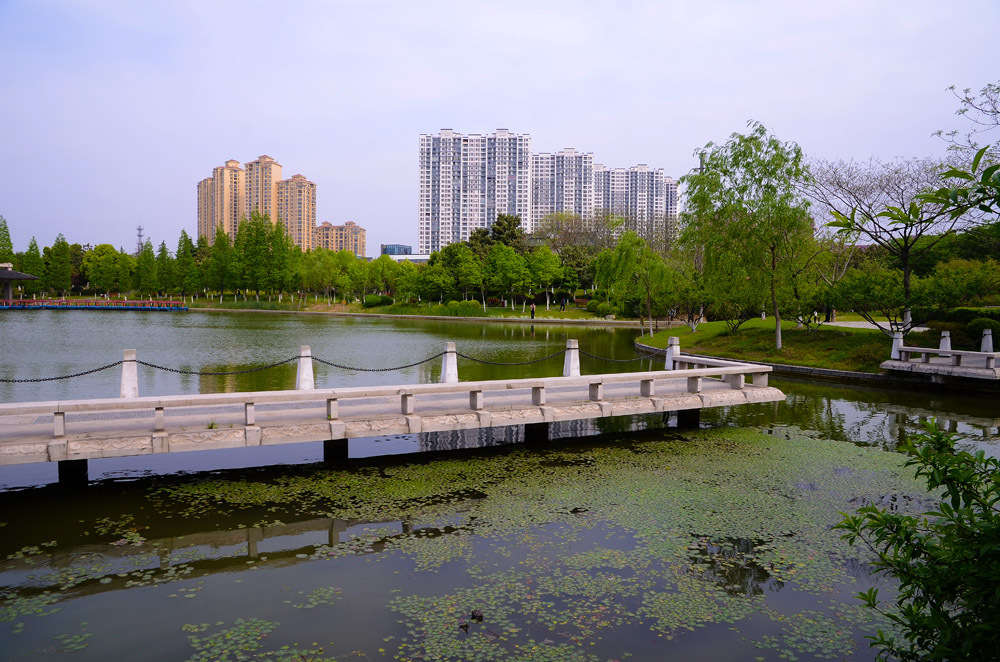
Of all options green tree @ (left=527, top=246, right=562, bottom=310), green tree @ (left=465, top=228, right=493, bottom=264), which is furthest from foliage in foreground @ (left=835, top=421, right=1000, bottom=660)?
green tree @ (left=465, top=228, right=493, bottom=264)

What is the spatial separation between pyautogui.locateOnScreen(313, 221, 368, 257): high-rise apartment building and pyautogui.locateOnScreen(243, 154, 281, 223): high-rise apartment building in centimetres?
1933

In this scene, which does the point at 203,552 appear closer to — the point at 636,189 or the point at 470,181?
the point at 470,181

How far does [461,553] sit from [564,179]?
468 ft

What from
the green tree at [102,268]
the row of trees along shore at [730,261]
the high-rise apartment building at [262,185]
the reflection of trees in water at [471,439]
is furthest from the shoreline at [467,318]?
the high-rise apartment building at [262,185]

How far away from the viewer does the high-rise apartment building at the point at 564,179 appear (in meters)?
143

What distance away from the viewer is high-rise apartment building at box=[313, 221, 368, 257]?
172375 mm

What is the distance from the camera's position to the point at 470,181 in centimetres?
14162

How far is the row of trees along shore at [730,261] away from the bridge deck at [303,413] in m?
5.29

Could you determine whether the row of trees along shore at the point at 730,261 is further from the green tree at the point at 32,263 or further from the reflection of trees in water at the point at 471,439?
the reflection of trees in water at the point at 471,439

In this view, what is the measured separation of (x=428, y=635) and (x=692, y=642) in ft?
6.85

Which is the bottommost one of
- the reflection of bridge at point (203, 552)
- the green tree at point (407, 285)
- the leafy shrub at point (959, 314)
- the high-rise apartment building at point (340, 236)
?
the reflection of bridge at point (203, 552)

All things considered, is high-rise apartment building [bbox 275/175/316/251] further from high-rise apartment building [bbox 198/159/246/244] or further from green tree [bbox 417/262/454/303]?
green tree [bbox 417/262/454/303]

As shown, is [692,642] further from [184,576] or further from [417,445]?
[417,445]

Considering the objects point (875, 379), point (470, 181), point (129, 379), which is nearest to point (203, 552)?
point (129, 379)
